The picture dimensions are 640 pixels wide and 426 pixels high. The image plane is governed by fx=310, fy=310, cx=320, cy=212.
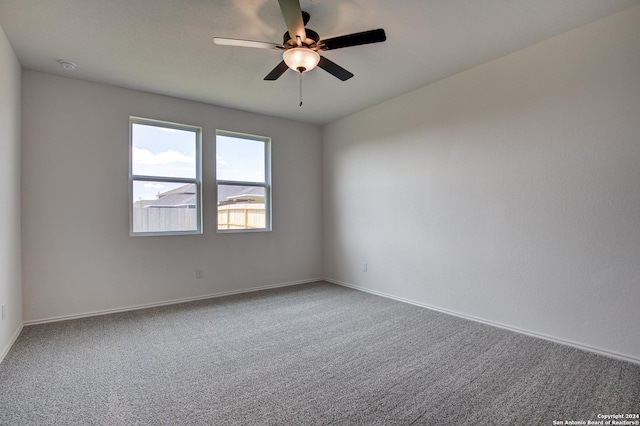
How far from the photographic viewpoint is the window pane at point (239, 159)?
452cm

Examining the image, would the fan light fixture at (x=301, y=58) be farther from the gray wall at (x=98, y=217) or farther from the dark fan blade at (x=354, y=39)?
the gray wall at (x=98, y=217)

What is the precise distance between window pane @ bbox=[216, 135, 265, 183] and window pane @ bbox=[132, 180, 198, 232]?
0.53 meters

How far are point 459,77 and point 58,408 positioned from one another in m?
4.40

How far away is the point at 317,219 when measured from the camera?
17.7 feet

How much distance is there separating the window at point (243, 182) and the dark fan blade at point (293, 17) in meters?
2.66

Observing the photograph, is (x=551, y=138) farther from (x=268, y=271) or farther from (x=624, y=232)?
(x=268, y=271)

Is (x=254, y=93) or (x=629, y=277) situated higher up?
(x=254, y=93)

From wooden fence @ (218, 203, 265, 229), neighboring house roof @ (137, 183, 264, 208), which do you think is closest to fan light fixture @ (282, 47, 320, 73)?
neighboring house roof @ (137, 183, 264, 208)

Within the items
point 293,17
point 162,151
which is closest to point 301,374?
point 293,17

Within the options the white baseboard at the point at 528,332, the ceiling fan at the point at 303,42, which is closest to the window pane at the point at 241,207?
the white baseboard at the point at 528,332

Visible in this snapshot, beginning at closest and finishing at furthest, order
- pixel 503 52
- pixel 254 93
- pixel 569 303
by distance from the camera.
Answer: pixel 569 303, pixel 503 52, pixel 254 93

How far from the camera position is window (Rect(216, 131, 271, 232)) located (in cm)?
452

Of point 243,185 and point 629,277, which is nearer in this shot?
point 629,277

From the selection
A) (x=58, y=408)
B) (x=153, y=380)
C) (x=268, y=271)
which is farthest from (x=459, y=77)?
(x=58, y=408)
